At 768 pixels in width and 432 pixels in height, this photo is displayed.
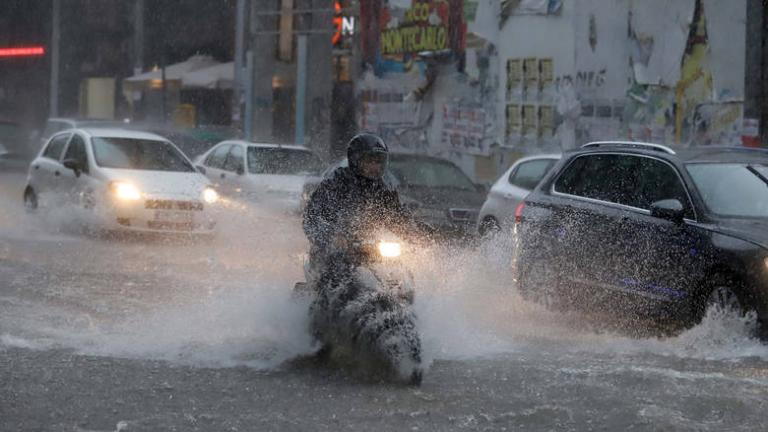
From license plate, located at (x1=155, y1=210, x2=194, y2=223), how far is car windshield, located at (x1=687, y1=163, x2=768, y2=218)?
8591 millimetres

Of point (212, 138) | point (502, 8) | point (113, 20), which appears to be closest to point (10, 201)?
point (212, 138)

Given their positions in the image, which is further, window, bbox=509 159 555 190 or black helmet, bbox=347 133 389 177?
window, bbox=509 159 555 190

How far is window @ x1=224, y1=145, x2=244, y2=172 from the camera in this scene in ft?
69.6

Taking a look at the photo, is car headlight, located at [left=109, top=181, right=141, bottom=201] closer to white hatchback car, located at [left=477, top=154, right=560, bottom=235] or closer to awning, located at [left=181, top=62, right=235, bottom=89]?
white hatchback car, located at [left=477, top=154, right=560, bottom=235]

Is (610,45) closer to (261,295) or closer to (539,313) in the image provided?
(539,313)

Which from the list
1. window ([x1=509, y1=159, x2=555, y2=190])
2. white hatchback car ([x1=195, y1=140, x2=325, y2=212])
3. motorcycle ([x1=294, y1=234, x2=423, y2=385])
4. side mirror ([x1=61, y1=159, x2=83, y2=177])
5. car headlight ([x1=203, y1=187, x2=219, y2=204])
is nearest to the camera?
motorcycle ([x1=294, y1=234, x2=423, y2=385])

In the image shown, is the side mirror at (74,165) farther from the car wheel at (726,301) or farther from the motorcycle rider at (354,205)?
the car wheel at (726,301)

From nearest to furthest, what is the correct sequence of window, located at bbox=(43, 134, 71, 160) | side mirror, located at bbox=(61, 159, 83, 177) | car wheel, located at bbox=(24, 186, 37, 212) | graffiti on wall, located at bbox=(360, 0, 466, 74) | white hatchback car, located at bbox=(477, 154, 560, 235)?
1. white hatchback car, located at bbox=(477, 154, 560, 235)
2. side mirror, located at bbox=(61, 159, 83, 177)
3. window, located at bbox=(43, 134, 71, 160)
4. car wheel, located at bbox=(24, 186, 37, 212)
5. graffiti on wall, located at bbox=(360, 0, 466, 74)

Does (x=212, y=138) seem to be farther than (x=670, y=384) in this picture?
Yes

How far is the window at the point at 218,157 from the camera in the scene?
21844 millimetres

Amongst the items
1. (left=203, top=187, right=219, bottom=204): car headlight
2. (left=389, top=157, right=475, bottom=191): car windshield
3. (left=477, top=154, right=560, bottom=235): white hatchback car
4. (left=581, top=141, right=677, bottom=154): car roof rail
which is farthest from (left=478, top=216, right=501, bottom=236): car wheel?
(left=203, top=187, right=219, bottom=204): car headlight

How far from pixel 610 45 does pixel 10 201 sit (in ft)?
36.5

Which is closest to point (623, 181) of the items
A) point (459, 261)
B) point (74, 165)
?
point (459, 261)

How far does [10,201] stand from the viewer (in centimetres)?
2358
